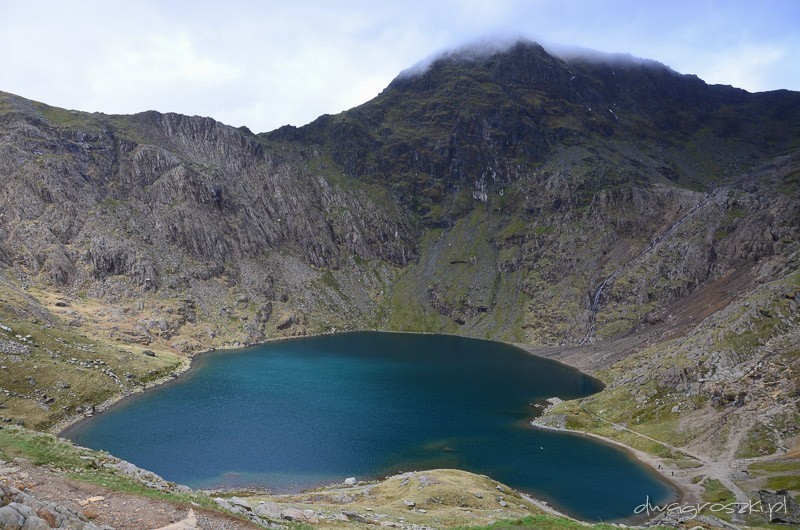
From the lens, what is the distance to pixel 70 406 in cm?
10288

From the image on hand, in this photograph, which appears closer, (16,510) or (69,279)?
(16,510)

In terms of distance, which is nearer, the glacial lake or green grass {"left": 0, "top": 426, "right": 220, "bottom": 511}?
green grass {"left": 0, "top": 426, "right": 220, "bottom": 511}

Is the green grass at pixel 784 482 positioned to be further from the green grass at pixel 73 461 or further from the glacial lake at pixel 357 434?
the green grass at pixel 73 461

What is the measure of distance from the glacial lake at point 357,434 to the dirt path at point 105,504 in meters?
54.1

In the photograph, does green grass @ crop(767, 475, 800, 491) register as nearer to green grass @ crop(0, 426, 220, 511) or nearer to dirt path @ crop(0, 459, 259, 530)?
dirt path @ crop(0, 459, 259, 530)

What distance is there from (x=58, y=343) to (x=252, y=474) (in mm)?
71520

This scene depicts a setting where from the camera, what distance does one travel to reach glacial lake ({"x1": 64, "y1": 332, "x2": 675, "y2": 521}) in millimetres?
82812

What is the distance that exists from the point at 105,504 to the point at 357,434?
80800 mm

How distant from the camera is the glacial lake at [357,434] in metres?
82.8

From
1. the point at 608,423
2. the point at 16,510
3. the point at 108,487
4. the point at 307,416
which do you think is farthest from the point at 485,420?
the point at 16,510

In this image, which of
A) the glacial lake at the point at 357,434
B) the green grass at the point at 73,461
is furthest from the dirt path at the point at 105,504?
the glacial lake at the point at 357,434

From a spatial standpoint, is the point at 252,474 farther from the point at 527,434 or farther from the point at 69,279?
the point at 69,279

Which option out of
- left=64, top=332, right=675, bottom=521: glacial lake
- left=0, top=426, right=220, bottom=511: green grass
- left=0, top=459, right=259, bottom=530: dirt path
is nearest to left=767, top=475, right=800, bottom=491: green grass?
left=64, top=332, right=675, bottom=521: glacial lake

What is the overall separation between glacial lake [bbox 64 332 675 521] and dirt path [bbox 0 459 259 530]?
177 feet
